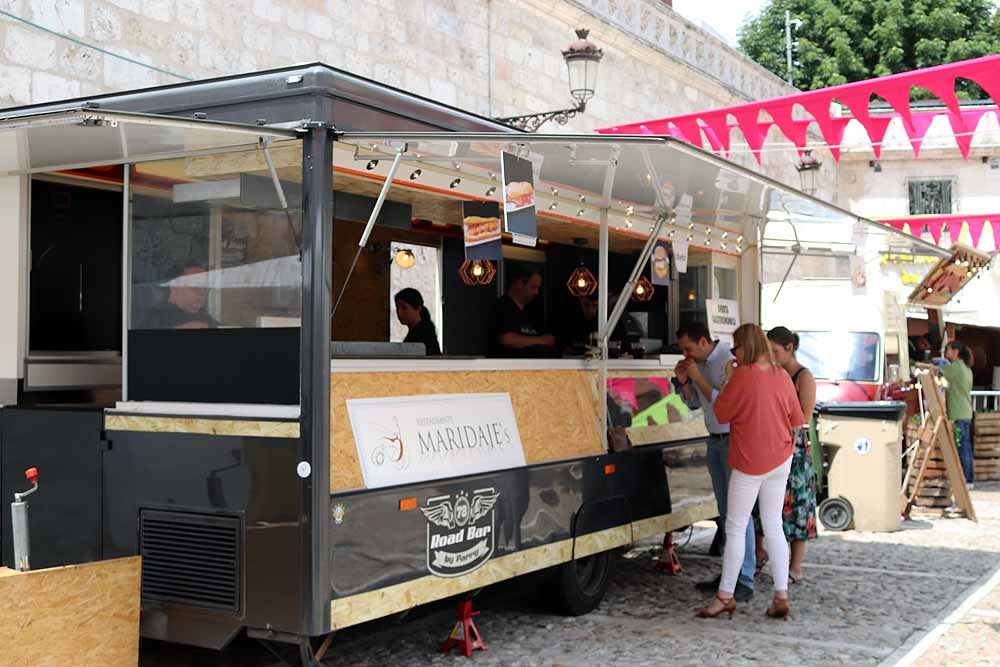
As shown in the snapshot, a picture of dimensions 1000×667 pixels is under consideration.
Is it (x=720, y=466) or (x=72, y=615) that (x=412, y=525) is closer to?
(x=72, y=615)

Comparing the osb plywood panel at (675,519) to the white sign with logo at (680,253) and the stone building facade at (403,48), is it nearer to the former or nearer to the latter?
the white sign with logo at (680,253)

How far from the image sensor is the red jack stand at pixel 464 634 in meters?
6.51

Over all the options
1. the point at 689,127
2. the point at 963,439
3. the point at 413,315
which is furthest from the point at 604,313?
the point at 963,439

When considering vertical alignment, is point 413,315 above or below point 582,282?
below

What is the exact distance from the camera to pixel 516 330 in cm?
912

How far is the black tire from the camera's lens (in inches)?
443

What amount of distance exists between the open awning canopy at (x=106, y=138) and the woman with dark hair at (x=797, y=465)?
3961 mm

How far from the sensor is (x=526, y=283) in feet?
30.9

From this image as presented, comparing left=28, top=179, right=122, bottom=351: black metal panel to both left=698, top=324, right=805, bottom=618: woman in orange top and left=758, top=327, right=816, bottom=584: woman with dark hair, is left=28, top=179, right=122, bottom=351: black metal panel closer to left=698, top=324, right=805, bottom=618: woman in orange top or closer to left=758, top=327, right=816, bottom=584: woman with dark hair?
left=698, top=324, right=805, bottom=618: woman in orange top

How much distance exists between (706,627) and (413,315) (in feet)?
11.4

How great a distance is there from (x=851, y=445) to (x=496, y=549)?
5.77 m

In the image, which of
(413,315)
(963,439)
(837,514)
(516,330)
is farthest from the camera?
(963,439)

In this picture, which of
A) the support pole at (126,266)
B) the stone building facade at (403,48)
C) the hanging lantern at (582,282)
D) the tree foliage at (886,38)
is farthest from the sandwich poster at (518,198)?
the tree foliage at (886,38)

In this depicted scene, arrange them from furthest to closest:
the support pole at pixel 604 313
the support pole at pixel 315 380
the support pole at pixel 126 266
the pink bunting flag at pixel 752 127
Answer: the pink bunting flag at pixel 752 127
the support pole at pixel 604 313
the support pole at pixel 126 266
the support pole at pixel 315 380
